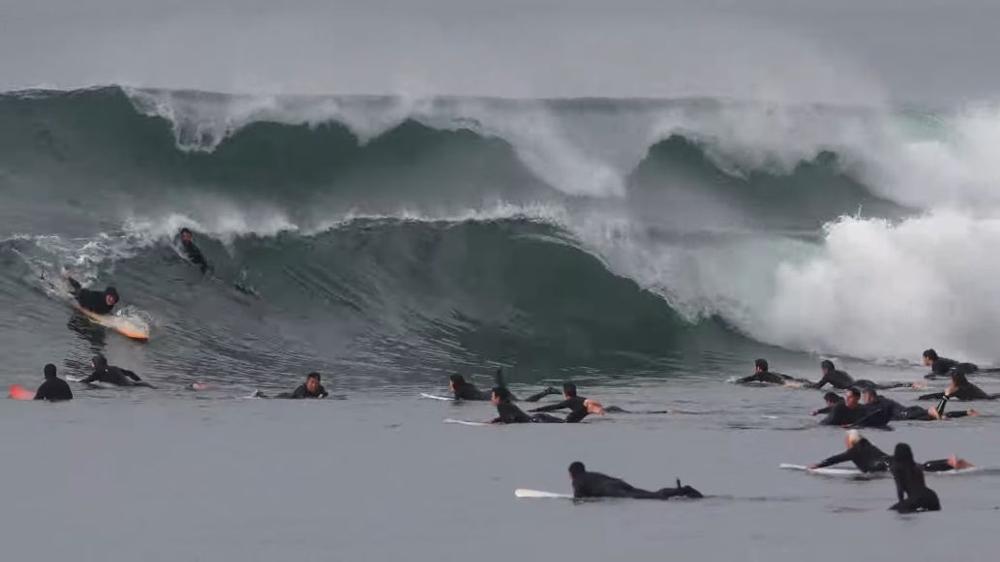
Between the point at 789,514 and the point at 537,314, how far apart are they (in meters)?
20.4

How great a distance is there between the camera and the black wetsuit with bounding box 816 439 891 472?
19.5 m

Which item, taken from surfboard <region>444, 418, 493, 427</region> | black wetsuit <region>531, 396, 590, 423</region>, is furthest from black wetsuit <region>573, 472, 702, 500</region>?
black wetsuit <region>531, 396, 590, 423</region>

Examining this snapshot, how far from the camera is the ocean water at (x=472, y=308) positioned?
667 inches

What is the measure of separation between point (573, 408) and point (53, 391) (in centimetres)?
650

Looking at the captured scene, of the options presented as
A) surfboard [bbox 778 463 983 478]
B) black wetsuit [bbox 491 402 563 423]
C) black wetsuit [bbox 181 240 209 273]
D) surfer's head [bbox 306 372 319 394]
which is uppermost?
black wetsuit [bbox 181 240 209 273]

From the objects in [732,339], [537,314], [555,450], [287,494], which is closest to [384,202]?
[537,314]

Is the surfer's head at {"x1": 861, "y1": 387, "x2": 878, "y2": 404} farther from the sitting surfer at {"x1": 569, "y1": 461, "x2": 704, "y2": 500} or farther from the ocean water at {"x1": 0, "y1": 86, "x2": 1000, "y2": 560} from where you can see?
the sitting surfer at {"x1": 569, "y1": 461, "x2": 704, "y2": 500}

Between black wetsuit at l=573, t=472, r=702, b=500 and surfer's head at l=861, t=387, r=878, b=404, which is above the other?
surfer's head at l=861, t=387, r=878, b=404

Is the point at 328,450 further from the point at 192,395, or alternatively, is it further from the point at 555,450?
the point at 192,395

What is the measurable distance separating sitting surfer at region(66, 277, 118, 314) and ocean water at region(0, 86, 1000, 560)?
0.38 m

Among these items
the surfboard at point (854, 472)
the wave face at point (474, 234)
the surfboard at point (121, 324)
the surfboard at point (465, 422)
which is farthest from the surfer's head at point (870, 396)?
the surfboard at point (121, 324)

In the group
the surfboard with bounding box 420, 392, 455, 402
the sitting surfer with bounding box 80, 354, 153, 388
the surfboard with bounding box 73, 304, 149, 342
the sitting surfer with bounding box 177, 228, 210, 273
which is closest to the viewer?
the sitting surfer with bounding box 80, 354, 153, 388

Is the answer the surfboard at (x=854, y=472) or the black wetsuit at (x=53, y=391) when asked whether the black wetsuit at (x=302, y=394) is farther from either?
the surfboard at (x=854, y=472)

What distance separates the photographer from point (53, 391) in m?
25.4
